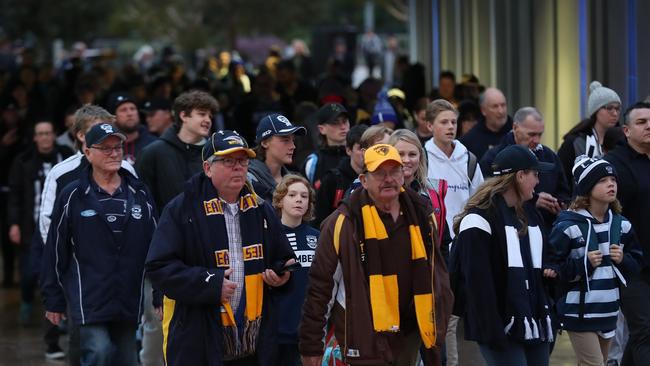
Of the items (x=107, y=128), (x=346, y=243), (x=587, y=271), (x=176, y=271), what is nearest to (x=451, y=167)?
(x=587, y=271)

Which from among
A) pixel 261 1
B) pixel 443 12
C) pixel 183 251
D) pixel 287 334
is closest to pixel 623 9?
pixel 287 334

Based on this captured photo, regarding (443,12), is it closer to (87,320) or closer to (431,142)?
(431,142)

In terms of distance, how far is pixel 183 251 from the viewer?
7.17m

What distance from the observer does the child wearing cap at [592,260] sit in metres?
8.42

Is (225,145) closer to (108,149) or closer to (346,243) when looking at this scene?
(346,243)

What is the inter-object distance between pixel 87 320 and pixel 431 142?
115 inches

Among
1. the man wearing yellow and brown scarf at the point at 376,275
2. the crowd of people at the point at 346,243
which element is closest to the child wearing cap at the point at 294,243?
the crowd of people at the point at 346,243

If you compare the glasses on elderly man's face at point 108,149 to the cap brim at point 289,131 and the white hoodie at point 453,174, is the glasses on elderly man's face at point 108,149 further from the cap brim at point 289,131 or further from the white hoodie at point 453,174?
the white hoodie at point 453,174

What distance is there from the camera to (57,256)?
8.56m

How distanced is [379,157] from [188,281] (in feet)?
3.70

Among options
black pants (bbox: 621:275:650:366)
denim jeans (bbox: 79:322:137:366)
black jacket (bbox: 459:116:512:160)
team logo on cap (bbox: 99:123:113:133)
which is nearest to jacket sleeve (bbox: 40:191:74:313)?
denim jeans (bbox: 79:322:137:366)

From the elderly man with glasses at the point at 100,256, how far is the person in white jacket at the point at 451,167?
86.9 inches

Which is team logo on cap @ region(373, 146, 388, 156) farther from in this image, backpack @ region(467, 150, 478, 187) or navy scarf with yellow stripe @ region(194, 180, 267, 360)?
backpack @ region(467, 150, 478, 187)

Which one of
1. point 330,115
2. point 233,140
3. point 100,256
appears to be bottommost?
point 100,256
